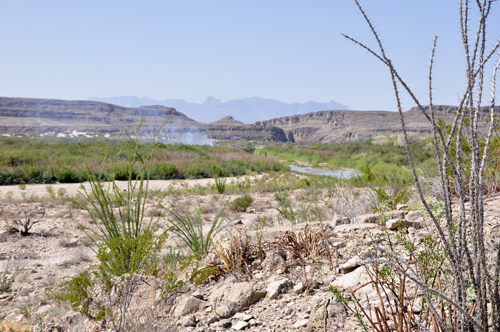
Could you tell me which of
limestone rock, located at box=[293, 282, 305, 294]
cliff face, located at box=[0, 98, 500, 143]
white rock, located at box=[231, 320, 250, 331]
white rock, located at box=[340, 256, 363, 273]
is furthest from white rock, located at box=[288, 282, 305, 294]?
cliff face, located at box=[0, 98, 500, 143]

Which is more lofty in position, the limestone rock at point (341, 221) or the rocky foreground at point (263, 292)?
the limestone rock at point (341, 221)

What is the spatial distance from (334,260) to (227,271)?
1043 mm

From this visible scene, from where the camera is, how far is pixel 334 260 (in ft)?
10.3

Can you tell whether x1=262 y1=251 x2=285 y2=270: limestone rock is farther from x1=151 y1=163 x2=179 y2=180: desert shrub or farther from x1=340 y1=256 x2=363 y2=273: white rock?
x1=151 y1=163 x2=179 y2=180: desert shrub

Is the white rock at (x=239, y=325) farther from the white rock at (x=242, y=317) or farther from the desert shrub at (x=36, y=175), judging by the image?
the desert shrub at (x=36, y=175)

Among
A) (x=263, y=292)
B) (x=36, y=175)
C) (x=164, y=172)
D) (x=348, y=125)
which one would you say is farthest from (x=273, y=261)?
(x=348, y=125)

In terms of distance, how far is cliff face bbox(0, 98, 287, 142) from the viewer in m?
83.8

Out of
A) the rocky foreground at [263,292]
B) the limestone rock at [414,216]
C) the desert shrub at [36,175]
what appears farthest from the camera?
the desert shrub at [36,175]

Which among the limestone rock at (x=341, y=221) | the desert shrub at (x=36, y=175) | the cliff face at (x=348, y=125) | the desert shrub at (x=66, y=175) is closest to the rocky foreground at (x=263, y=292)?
the limestone rock at (x=341, y=221)

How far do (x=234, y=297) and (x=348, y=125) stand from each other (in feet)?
349

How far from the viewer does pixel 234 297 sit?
8.87ft

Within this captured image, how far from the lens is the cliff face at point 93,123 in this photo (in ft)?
275

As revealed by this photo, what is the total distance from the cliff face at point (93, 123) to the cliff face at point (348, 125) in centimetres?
1027

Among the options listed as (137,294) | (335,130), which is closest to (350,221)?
(137,294)
